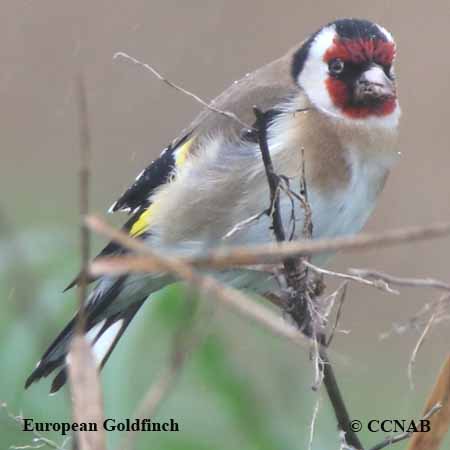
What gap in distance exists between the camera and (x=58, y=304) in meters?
2.15

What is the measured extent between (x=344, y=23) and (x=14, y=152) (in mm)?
2053

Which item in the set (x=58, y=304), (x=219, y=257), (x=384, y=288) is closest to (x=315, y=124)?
(x=58, y=304)

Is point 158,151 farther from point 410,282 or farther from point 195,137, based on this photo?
point 410,282

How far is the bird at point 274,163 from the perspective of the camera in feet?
6.63

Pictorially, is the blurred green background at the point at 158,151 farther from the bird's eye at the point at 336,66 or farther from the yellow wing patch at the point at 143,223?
the bird's eye at the point at 336,66

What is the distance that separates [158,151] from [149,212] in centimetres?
160

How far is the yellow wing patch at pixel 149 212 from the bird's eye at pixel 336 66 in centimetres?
28

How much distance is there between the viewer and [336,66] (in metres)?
2.12

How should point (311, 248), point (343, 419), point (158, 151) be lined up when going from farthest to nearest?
point (158, 151)
point (343, 419)
point (311, 248)

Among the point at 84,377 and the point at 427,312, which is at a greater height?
the point at 84,377

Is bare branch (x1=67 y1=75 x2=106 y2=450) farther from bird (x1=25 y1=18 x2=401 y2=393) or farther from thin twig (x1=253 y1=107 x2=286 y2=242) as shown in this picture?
bird (x1=25 y1=18 x2=401 y2=393)

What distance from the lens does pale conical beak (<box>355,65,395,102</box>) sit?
202 centimetres

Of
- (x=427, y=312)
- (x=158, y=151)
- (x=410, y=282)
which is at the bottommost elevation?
(x=158, y=151)

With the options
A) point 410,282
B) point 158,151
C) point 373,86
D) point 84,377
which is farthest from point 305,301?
point 158,151
